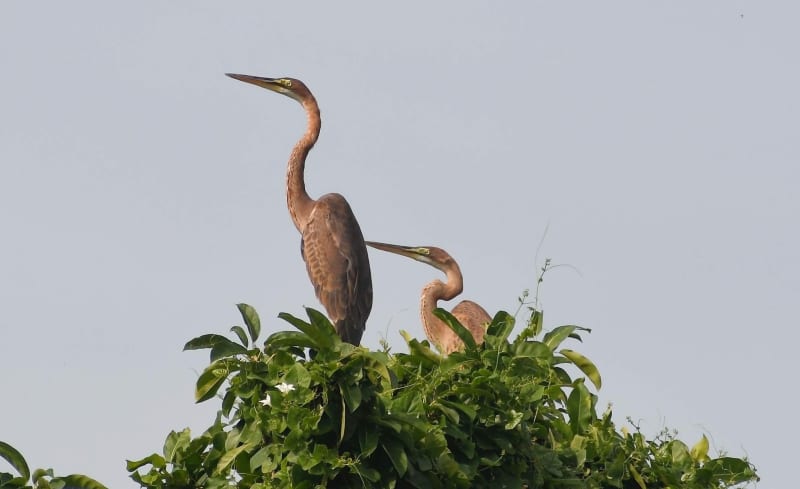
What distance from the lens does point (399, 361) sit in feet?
18.3

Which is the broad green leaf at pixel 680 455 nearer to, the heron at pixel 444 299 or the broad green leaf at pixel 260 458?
the broad green leaf at pixel 260 458

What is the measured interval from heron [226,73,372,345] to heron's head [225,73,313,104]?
3.25 feet

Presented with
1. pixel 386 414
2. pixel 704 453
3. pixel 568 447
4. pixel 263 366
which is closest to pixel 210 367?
→ pixel 263 366

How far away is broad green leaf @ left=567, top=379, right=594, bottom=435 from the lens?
234 inches

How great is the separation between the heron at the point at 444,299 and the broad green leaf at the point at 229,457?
18.3 feet

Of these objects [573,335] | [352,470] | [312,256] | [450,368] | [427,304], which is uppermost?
[427,304]

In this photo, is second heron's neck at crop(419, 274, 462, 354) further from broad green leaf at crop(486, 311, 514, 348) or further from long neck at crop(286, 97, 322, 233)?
broad green leaf at crop(486, 311, 514, 348)

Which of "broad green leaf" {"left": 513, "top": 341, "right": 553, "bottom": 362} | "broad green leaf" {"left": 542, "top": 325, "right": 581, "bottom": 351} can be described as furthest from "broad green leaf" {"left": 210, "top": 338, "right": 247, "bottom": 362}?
"broad green leaf" {"left": 542, "top": 325, "right": 581, "bottom": 351}

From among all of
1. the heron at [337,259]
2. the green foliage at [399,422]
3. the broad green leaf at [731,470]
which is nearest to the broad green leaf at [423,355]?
the green foliage at [399,422]

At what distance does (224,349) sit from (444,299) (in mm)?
6818

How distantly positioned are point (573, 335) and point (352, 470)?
153cm

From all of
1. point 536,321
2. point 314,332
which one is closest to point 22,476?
point 314,332

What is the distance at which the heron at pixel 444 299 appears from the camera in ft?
36.4

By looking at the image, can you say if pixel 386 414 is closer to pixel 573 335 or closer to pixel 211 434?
pixel 211 434
